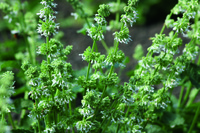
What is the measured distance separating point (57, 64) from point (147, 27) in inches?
175

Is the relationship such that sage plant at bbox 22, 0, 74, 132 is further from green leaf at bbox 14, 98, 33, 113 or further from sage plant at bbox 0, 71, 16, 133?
green leaf at bbox 14, 98, 33, 113

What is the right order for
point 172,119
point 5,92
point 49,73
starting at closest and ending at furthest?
point 5,92 → point 49,73 → point 172,119

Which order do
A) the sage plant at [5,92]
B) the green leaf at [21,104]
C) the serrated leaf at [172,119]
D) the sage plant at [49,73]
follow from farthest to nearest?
the serrated leaf at [172,119] → the green leaf at [21,104] → the sage plant at [49,73] → the sage plant at [5,92]

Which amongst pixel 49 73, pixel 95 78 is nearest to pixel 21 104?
pixel 49 73

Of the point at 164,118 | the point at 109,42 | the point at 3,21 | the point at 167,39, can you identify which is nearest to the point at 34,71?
the point at 167,39

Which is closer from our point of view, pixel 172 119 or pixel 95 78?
pixel 95 78

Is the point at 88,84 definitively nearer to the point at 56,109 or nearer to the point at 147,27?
the point at 56,109

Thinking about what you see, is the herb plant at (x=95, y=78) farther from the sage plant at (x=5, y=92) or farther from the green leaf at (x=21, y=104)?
the green leaf at (x=21, y=104)

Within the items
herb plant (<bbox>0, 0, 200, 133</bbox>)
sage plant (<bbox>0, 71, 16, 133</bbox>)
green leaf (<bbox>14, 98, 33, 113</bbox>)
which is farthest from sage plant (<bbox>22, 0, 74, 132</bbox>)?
green leaf (<bbox>14, 98, 33, 113</bbox>)

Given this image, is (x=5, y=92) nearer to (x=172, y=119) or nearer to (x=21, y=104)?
(x=21, y=104)

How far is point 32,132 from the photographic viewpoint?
175cm

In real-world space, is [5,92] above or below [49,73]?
below

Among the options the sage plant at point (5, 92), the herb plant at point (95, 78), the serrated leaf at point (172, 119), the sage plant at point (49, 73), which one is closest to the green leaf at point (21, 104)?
the herb plant at point (95, 78)

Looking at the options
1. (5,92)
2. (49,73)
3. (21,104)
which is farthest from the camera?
(21,104)
